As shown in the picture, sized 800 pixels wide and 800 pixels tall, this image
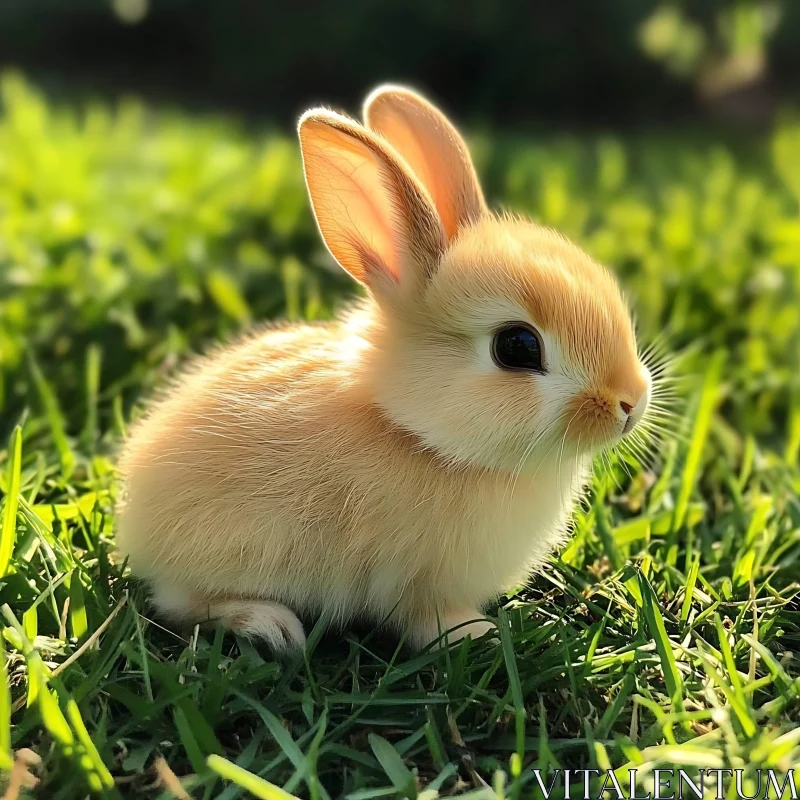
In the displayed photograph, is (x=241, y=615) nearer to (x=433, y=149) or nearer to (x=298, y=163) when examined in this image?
(x=433, y=149)

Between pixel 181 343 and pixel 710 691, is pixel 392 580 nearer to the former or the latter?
pixel 710 691

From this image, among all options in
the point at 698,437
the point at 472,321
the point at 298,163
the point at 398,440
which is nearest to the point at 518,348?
the point at 472,321

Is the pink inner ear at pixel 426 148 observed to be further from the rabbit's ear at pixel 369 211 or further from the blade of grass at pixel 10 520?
the blade of grass at pixel 10 520

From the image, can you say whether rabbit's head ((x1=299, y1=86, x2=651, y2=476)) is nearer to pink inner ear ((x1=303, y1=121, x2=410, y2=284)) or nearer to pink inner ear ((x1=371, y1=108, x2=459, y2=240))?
pink inner ear ((x1=303, y1=121, x2=410, y2=284))

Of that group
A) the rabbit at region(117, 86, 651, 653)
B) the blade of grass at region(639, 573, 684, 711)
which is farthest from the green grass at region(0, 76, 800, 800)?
the rabbit at region(117, 86, 651, 653)

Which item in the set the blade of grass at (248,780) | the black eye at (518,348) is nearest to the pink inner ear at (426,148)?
the black eye at (518,348)

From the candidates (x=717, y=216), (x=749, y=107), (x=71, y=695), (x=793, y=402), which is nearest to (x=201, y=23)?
(x=749, y=107)
